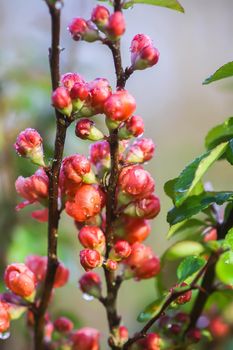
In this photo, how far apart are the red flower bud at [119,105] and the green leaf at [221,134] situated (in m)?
0.11

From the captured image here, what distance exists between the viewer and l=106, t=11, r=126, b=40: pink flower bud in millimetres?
461

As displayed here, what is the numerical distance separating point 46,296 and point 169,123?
2298mm

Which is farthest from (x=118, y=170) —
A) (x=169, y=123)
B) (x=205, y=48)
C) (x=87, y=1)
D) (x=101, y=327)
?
(x=205, y=48)

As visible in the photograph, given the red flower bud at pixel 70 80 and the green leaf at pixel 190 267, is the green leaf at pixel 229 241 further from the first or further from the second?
the red flower bud at pixel 70 80

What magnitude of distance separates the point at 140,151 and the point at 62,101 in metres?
0.10

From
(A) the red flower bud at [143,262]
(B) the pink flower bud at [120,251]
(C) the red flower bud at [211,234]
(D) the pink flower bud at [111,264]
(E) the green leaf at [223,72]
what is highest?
(E) the green leaf at [223,72]

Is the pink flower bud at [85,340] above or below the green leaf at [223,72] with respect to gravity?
below

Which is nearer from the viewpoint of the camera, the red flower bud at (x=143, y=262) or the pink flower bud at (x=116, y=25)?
the pink flower bud at (x=116, y=25)

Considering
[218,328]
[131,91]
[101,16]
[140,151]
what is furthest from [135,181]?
[131,91]

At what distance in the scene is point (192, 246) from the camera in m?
0.67

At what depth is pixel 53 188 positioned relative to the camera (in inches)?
19.9

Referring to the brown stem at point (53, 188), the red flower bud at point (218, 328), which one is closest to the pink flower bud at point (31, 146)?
the brown stem at point (53, 188)

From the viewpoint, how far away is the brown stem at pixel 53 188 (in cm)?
46

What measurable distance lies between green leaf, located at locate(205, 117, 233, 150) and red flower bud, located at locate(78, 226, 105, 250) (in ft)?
0.47
